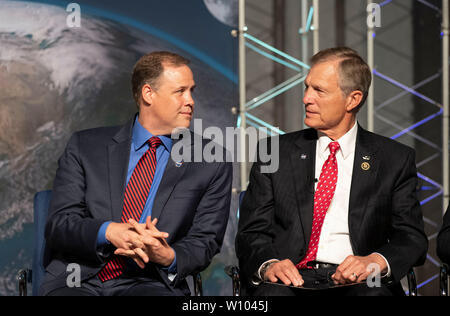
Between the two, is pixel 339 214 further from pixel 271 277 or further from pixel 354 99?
pixel 354 99

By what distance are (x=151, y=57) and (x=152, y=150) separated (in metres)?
0.53

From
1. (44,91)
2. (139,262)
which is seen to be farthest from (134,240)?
(44,91)

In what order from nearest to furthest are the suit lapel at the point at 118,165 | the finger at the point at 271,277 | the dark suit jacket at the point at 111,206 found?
the finger at the point at 271,277 → the dark suit jacket at the point at 111,206 → the suit lapel at the point at 118,165

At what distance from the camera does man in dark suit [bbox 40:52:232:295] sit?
2723 millimetres

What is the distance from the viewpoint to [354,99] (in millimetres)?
3006

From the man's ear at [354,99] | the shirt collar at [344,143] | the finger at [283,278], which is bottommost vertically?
the finger at [283,278]

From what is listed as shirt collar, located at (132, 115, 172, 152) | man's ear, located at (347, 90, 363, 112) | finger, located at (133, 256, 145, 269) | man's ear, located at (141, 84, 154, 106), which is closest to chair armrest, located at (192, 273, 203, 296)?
finger, located at (133, 256, 145, 269)

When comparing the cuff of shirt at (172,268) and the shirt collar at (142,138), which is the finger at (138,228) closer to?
the cuff of shirt at (172,268)

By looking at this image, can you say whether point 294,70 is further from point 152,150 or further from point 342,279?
point 342,279

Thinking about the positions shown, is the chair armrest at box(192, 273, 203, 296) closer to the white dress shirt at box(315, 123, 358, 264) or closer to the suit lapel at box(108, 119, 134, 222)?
the suit lapel at box(108, 119, 134, 222)

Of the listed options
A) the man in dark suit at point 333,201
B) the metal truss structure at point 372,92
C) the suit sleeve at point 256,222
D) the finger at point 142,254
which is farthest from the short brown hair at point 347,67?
the metal truss structure at point 372,92

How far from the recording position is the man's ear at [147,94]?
3.17m

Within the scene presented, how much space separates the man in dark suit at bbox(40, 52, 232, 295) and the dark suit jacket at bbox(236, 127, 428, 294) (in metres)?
0.23
